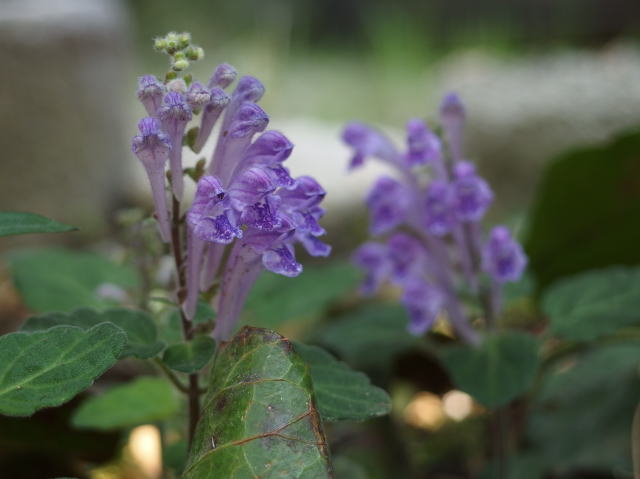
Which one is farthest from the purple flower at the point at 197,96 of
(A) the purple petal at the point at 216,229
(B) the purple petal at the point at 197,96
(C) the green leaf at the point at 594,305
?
(C) the green leaf at the point at 594,305

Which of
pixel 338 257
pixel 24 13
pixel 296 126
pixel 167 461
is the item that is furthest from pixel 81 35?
pixel 167 461

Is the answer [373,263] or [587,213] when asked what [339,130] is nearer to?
[587,213]

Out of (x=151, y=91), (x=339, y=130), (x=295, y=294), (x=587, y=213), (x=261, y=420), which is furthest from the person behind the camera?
(x=339, y=130)

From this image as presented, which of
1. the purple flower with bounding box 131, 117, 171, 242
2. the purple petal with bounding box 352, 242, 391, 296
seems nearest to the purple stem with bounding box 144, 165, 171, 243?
the purple flower with bounding box 131, 117, 171, 242

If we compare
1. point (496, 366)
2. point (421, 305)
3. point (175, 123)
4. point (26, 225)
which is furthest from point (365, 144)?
point (26, 225)

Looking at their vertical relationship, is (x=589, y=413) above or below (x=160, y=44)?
below
